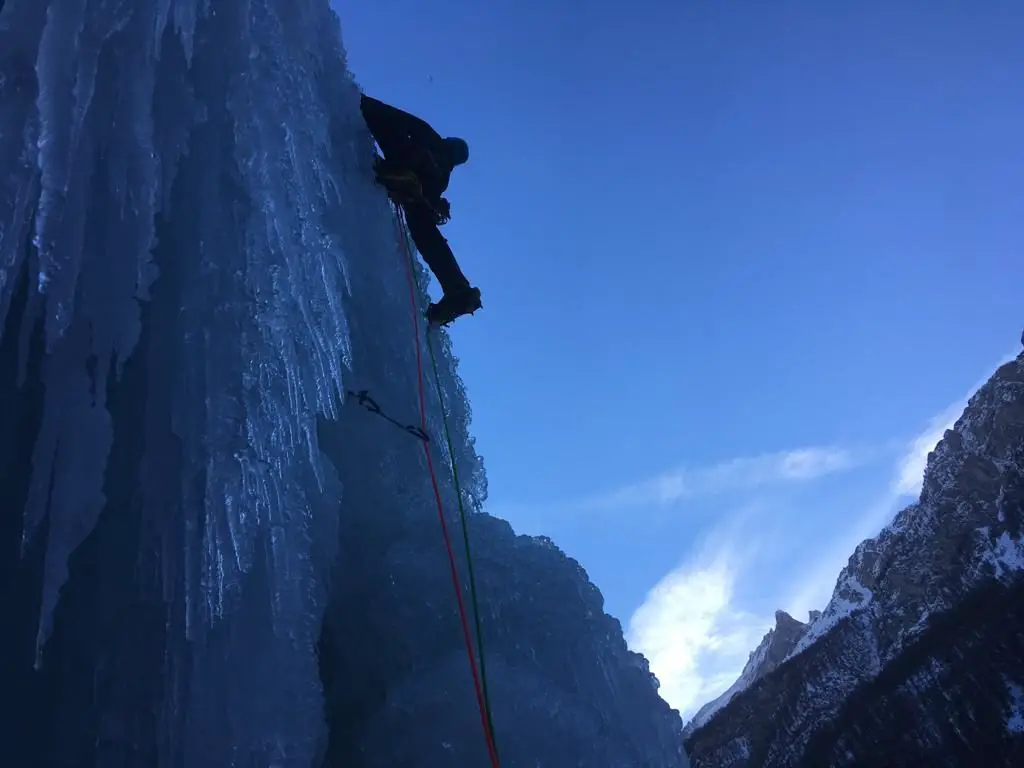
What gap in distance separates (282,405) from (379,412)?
980 millimetres

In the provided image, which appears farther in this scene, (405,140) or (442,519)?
(405,140)

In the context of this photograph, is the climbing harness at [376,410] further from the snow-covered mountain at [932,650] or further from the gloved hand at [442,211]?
the snow-covered mountain at [932,650]

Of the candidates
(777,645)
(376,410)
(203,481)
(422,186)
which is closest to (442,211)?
(422,186)

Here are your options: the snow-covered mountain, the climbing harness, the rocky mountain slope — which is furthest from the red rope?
the rocky mountain slope

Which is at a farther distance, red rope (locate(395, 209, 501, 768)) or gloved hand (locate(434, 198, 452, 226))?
gloved hand (locate(434, 198, 452, 226))

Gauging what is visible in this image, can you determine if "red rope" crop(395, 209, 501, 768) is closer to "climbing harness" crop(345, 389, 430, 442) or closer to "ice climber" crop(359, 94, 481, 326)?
"climbing harness" crop(345, 389, 430, 442)

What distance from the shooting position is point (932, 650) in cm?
6356

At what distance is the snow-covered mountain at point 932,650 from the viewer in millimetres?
56406

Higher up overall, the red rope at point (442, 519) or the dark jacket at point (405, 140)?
the dark jacket at point (405, 140)

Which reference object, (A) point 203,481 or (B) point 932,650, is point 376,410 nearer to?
(A) point 203,481

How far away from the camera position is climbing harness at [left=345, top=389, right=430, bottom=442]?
13.2ft

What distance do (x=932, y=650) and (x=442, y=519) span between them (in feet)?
234

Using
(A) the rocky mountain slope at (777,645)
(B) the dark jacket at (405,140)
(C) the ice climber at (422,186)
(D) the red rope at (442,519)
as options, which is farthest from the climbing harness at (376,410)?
(A) the rocky mountain slope at (777,645)

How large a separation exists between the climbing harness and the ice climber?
867mm
